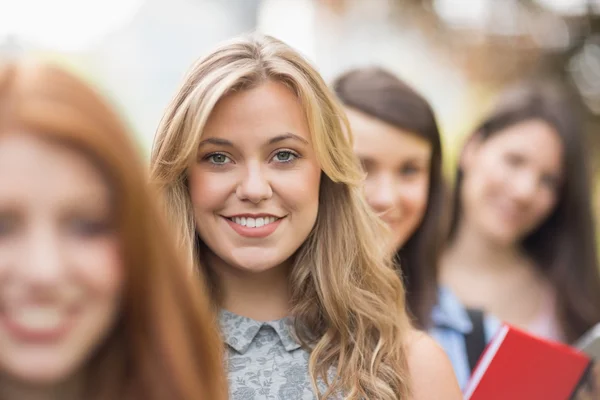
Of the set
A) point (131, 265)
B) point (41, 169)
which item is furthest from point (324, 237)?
point (41, 169)

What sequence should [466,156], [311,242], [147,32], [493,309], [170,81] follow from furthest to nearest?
[147,32], [170,81], [466,156], [493,309], [311,242]

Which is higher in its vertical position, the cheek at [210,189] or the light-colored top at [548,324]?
the cheek at [210,189]

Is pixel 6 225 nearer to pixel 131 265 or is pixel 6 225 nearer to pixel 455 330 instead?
pixel 131 265

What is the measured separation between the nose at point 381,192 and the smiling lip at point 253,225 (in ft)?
2.79

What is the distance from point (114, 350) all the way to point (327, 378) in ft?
2.69

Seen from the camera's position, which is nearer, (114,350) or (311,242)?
(114,350)

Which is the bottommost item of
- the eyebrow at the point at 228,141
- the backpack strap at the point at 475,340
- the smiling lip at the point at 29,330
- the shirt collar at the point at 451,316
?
the backpack strap at the point at 475,340

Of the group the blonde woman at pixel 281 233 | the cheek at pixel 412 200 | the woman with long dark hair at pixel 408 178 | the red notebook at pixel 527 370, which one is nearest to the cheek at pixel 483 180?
the woman with long dark hair at pixel 408 178

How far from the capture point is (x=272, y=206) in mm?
1968

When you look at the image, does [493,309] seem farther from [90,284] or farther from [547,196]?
[90,284]

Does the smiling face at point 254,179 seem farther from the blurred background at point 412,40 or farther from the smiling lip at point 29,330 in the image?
the blurred background at point 412,40

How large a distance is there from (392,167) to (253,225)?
1016 mm

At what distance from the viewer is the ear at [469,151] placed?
401 cm

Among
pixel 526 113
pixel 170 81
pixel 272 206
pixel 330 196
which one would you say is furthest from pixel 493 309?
pixel 170 81
